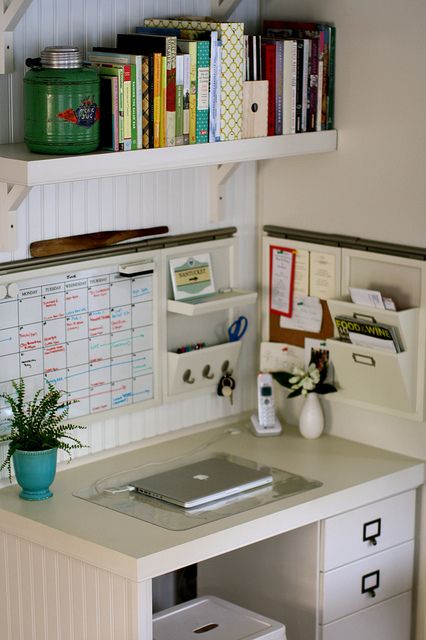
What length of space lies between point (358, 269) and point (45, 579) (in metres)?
1.16

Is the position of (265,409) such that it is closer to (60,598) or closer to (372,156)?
(372,156)

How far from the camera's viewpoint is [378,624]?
3.25 meters

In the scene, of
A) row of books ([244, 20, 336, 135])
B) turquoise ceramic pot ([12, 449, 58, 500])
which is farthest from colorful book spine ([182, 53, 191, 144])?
turquoise ceramic pot ([12, 449, 58, 500])

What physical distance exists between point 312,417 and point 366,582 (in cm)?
49

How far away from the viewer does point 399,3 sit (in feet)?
10.1

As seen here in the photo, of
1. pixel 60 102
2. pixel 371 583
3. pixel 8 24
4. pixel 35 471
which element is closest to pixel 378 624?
pixel 371 583

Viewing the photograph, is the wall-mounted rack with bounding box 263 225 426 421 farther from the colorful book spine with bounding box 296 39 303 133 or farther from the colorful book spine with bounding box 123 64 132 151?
the colorful book spine with bounding box 123 64 132 151

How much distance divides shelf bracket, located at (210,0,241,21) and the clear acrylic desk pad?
1.20 meters

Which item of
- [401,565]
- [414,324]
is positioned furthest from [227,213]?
[401,565]

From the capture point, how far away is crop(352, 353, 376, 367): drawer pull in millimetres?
3221

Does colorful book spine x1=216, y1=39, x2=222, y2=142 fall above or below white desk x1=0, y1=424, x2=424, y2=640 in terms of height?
above

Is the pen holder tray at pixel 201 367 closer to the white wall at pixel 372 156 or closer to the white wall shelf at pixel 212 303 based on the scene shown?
the white wall shelf at pixel 212 303

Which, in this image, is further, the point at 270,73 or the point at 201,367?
the point at 201,367

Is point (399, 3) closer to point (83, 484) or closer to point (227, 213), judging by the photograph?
point (227, 213)
